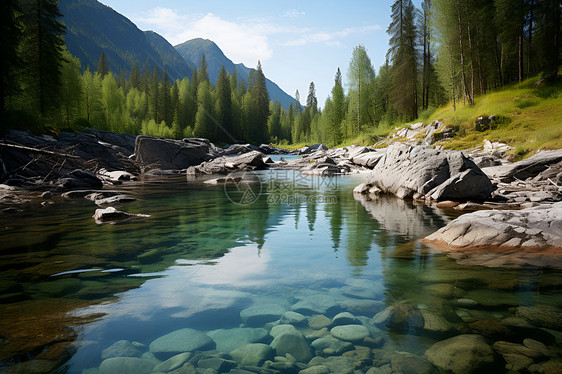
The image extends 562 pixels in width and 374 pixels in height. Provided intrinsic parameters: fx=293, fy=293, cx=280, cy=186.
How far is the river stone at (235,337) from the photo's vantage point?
2.74 metres

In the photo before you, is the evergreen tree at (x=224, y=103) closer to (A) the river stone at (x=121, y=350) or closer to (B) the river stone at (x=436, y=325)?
(A) the river stone at (x=121, y=350)

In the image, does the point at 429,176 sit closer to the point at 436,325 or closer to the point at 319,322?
the point at 436,325

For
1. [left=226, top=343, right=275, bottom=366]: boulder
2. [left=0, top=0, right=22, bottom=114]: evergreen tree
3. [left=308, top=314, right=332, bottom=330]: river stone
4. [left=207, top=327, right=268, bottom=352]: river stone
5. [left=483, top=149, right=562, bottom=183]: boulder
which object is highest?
[left=0, top=0, right=22, bottom=114]: evergreen tree

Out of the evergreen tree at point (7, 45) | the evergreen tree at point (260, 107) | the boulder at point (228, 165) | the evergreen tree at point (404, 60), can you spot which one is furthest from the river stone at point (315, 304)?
the evergreen tree at point (260, 107)

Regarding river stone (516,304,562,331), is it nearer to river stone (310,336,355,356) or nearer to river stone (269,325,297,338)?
river stone (310,336,355,356)

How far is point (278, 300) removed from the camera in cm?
365

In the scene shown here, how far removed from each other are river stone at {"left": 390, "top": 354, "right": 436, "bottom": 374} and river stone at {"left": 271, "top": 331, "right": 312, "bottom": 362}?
70 cm

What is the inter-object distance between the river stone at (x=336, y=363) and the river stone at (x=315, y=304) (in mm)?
803

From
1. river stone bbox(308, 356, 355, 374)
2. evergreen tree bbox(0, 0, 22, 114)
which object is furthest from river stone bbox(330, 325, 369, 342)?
evergreen tree bbox(0, 0, 22, 114)

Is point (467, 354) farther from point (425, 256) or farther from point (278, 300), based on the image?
point (425, 256)

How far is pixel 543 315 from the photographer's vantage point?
9.88ft

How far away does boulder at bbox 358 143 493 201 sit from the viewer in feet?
31.6

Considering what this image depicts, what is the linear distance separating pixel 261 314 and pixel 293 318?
14.8 inches

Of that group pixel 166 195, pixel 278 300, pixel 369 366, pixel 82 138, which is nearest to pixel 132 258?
pixel 278 300
